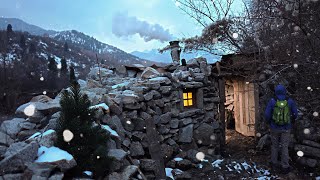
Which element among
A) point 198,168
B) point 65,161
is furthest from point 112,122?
point 198,168

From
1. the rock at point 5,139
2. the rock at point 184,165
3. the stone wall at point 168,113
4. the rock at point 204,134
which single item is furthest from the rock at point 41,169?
the rock at point 204,134

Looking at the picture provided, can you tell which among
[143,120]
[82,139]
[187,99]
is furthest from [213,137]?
[82,139]

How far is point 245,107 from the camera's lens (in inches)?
401

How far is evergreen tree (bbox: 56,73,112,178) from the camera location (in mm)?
3023

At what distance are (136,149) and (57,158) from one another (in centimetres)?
246

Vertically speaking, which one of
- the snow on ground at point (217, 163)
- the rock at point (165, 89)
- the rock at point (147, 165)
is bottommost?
the snow on ground at point (217, 163)

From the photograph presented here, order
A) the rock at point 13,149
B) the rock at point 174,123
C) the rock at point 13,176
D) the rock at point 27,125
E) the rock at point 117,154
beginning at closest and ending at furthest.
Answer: the rock at point 13,176 < the rock at point 13,149 < the rock at point 117,154 < the rock at point 27,125 < the rock at point 174,123

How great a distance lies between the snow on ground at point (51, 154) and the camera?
2836mm

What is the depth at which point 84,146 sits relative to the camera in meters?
3.09

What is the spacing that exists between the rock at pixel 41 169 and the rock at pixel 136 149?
96.3 inches

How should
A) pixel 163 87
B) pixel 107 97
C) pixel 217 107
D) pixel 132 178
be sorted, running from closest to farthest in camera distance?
pixel 132 178 → pixel 107 97 → pixel 163 87 → pixel 217 107

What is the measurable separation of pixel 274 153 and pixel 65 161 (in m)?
4.82

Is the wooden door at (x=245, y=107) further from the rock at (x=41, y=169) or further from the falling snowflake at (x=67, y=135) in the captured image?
the rock at (x=41, y=169)

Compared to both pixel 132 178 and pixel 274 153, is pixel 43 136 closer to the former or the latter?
pixel 132 178
